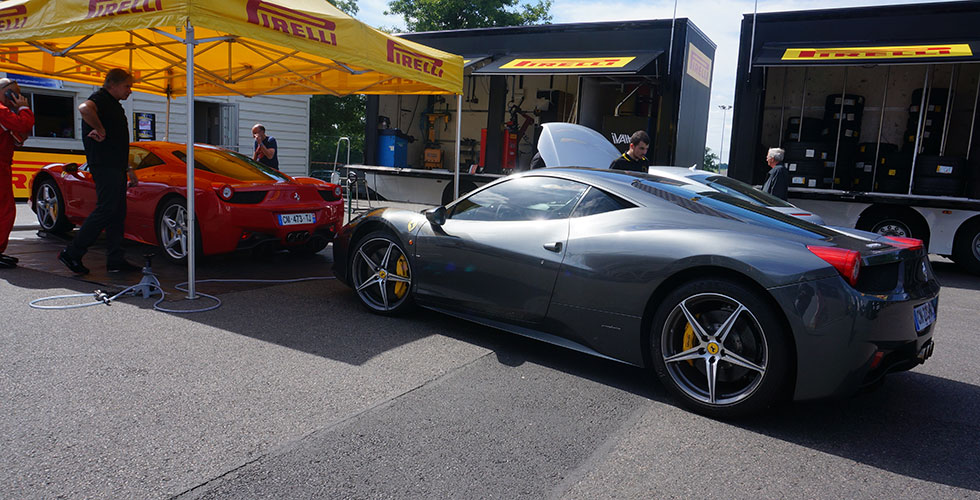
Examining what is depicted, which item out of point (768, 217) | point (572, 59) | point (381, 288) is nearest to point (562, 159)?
point (572, 59)

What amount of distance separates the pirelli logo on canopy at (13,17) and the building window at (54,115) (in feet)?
28.1

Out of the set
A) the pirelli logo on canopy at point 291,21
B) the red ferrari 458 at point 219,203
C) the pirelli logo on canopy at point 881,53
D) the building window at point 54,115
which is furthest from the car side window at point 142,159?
the building window at point 54,115

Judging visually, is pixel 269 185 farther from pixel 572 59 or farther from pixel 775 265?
pixel 572 59

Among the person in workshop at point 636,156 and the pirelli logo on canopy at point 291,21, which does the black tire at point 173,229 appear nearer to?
the pirelli logo on canopy at point 291,21

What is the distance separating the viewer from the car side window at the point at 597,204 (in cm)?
384

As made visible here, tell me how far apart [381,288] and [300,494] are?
2.67 meters

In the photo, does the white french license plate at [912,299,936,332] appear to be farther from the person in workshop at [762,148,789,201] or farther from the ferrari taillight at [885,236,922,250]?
the person in workshop at [762,148,789,201]

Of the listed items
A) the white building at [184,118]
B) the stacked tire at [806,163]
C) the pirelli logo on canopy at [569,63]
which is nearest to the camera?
the stacked tire at [806,163]

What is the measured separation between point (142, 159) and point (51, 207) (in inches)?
76.8

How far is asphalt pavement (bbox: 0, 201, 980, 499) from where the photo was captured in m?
2.52

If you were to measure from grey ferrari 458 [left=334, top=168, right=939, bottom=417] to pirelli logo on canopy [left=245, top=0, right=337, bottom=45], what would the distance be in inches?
90.5

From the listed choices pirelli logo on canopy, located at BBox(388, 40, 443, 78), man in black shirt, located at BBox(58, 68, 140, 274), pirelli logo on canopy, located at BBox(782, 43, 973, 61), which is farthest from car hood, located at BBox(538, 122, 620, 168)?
man in black shirt, located at BBox(58, 68, 140, 274)

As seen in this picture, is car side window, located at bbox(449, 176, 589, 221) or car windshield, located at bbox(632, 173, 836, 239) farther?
car side window, located at bbox(449, 176, 589, 221)

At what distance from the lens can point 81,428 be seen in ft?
9.27
